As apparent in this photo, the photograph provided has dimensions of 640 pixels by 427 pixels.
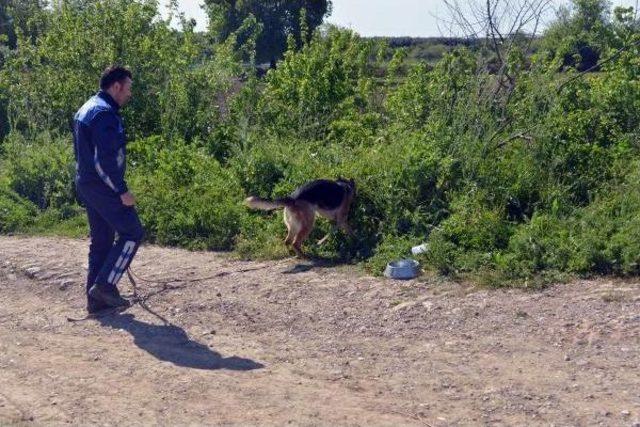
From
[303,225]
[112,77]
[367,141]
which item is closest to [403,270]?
[303,225]

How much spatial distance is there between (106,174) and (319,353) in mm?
2292

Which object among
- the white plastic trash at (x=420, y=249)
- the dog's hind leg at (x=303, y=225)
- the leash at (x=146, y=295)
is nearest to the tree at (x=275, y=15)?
the dog's hind leg at (x=303, y=225)

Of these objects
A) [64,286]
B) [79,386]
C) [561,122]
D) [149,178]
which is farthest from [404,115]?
[79,386]

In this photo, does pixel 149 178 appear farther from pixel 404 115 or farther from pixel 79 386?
pixel 79 386

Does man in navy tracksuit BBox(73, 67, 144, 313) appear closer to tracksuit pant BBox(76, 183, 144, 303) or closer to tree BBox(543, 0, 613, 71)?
tracksuit pant BBox(76, 183, 144, 303)

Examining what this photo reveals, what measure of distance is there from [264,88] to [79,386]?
29.3 ft

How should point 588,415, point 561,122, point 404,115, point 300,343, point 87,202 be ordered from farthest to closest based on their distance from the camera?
point 404,115
point 561,122
point 87,202
point 300,343
point 588,415

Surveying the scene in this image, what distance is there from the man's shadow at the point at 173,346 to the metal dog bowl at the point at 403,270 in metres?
2.02

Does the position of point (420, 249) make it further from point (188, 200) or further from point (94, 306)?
point (188, 200)

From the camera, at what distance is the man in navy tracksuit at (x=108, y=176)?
765cm

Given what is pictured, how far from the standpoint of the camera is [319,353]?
22.9 feet

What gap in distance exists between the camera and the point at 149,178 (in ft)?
38.8

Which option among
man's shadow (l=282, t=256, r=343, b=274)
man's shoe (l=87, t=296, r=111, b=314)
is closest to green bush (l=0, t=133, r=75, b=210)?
man's shadow (l=282, t=256, r=343, b=274)

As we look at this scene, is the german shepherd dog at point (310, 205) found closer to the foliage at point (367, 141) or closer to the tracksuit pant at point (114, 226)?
the foliage at point (367, 141)
